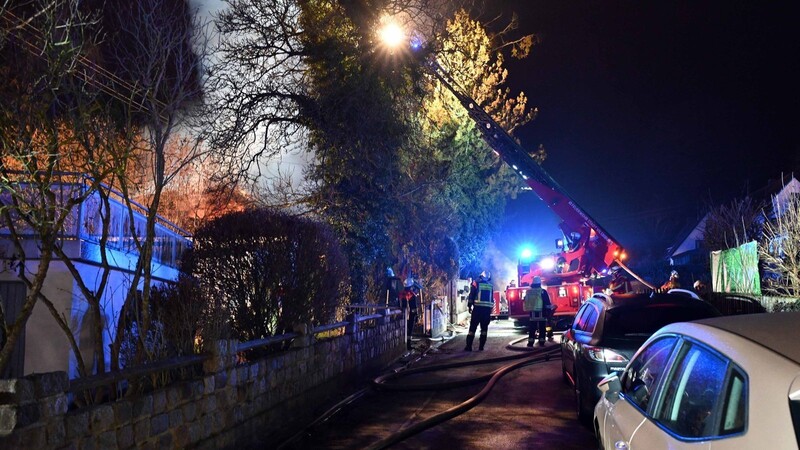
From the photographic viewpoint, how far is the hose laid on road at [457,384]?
301 inches

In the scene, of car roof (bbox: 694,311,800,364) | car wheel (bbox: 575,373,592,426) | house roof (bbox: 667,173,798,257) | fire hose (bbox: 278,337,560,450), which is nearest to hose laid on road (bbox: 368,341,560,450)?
fire hose (bbox: 278,337,560,450)

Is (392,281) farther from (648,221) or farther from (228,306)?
(648,221)

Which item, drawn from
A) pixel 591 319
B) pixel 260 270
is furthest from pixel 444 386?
pixel 260 270

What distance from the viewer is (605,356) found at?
753 centimetres

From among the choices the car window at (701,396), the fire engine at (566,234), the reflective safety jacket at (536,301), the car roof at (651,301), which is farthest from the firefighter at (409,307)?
the car window at (701,396)

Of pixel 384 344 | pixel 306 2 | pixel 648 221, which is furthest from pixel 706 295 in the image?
pixel 648 221

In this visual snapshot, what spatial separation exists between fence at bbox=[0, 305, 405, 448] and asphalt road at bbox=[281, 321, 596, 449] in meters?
0.56

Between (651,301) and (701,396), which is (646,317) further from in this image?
(701,396)

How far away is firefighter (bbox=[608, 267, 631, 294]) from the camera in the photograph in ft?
55.6

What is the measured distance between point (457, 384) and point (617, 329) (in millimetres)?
3537

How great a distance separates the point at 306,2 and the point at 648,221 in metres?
42.0

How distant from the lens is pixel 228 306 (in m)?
10.2

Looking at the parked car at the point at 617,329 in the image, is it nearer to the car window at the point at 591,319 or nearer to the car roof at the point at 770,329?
the car window at the point at 591,319

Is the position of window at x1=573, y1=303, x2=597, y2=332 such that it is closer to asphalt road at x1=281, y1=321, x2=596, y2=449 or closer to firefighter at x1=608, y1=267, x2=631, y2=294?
asphalt road at x1=281, y1=321, x2=596, y2=449
